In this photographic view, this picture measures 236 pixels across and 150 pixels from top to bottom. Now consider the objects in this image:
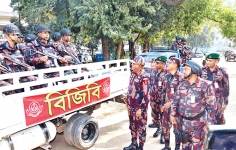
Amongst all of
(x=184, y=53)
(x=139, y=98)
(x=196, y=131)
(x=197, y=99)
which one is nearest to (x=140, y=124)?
(x=139, y=98)

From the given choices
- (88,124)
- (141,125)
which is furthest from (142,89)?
(88,124)

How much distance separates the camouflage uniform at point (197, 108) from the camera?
111 inches

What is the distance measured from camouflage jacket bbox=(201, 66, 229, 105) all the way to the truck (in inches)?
70.0

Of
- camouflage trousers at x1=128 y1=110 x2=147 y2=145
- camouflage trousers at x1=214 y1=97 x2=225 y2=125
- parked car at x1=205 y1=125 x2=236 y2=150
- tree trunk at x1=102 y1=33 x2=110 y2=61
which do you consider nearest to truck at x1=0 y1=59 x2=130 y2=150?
camouflage trousers at x1=128 y1=110 x2=147 y2=145

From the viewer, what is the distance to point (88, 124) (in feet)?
13.5

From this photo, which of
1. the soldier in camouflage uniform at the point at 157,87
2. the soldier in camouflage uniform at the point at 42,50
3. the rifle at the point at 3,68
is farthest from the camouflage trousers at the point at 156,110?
the rifle at the point at 3,68

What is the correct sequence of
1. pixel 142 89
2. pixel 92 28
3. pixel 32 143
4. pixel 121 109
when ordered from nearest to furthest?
1. pixel 32 143
2. pixel 142 89
3. pixel 121 109
4. pixel 92 28

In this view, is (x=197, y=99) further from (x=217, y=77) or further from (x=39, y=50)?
(x=39, y=50)

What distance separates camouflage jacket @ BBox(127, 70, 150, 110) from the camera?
359 cm

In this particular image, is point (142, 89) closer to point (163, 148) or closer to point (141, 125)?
point (141, 125)

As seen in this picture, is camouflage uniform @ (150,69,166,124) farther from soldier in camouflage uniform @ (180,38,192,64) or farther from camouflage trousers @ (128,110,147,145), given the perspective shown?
soldier in camouflage uniform @ (180,38,192,64)

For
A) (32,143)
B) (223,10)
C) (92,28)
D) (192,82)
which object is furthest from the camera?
(223,10)

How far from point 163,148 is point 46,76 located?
251cm

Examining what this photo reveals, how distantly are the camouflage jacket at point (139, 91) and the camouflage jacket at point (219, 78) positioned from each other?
1.20m
